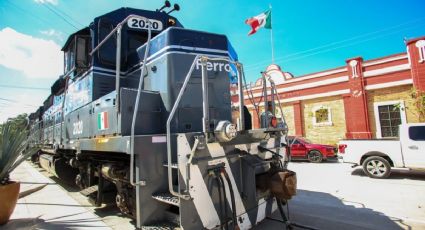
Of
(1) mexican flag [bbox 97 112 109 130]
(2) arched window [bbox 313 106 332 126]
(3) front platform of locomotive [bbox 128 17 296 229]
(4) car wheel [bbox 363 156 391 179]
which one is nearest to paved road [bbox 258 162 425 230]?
(4) car wheel [bbox 363 156 391 179]

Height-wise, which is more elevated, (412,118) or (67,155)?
(412,118)

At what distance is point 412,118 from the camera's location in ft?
43.1

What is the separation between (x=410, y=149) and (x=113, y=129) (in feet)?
28.6

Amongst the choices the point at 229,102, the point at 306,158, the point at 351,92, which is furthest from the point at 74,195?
the point at 351,92

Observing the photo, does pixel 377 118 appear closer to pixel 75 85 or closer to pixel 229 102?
pixel 229 102

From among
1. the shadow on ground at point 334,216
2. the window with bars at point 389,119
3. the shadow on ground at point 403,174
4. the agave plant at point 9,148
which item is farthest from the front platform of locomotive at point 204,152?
the window with bars at point 389,119

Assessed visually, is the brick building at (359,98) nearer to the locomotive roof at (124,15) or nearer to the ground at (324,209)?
the ground at (324,209)

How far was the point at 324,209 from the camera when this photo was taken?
5.09m

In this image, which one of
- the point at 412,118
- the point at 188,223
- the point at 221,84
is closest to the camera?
the point at 188,223

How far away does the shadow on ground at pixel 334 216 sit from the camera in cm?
418

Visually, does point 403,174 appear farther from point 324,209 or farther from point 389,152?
point 324,209

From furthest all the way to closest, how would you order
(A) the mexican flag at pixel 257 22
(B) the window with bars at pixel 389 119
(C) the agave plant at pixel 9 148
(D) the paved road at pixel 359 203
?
(A) the mexican flag at pixel 257 22 < (B) the window with bars at pixel 389 119 < (C) the agave plant at pixel 9 148 < (D) the paved road at pixel 359 203

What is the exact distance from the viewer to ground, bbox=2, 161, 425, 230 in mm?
4387

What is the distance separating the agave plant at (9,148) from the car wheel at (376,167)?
9.72m
